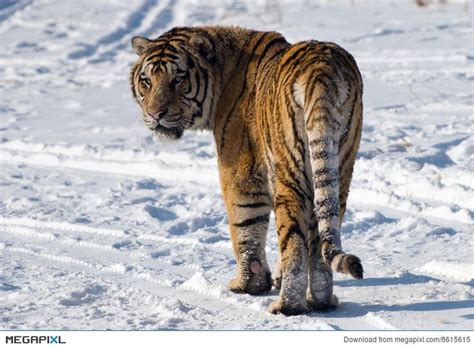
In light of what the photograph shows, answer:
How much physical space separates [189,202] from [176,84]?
2.73 m

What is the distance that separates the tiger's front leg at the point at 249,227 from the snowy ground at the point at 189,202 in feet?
0.42

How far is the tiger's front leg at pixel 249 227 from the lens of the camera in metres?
6.09

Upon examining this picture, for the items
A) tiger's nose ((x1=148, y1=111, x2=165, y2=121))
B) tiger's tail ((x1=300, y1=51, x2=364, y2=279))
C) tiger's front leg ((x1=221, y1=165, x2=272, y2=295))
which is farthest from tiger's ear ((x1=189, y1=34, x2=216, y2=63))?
tiger's tail ((x1=300, y1=51, x2=364, y2=279))

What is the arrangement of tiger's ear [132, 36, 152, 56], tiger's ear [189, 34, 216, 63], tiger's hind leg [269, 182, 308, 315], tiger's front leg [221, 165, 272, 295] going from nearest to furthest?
tiger's hind leg [269, 182, 308, 315] < tiger's front leg [221, 165, 272, 295] < tiger's ear [189, 34, 216, 63] < tiger's ear [132, 36, 152, 56]

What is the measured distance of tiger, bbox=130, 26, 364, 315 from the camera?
534cm

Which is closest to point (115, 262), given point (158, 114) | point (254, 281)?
point (254, 281)

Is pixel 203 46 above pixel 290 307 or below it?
above

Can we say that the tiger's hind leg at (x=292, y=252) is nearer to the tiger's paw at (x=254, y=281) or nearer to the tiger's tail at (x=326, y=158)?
the tiger's tail at (x=326, y=158)

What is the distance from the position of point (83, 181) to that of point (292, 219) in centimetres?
470

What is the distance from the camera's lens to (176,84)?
6.27 metres
